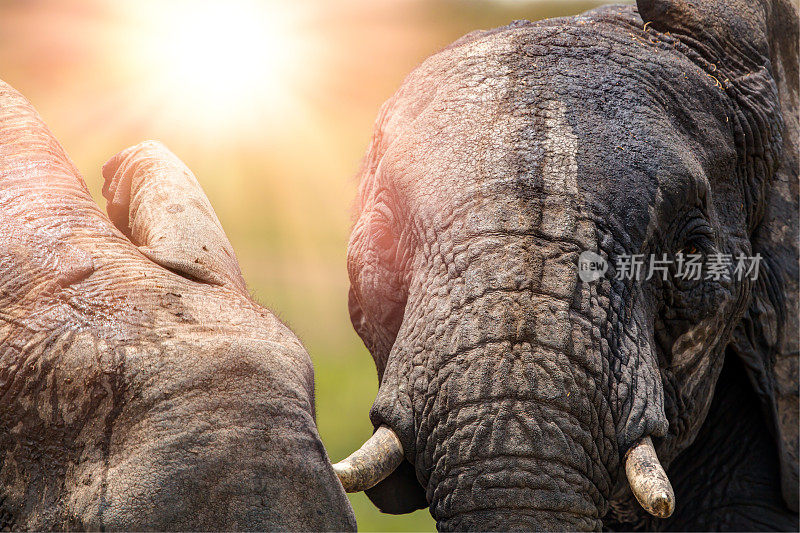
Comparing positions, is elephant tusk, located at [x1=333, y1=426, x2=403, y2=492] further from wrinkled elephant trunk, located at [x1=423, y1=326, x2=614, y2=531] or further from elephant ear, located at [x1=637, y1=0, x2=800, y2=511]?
elephant ear, located at [x1=637, y1=0, x2=800, y2=511]

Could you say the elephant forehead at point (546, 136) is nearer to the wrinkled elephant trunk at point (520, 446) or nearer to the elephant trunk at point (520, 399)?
the elephant trunk at point (520, 399)

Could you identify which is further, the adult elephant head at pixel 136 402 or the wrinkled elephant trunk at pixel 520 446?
the wrinkled elephant trunk at pixel 520 446

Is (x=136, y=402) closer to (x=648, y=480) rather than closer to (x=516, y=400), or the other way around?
(x=516, y=400)

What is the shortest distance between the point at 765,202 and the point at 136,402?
222cm

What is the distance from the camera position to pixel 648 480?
2.02 metres

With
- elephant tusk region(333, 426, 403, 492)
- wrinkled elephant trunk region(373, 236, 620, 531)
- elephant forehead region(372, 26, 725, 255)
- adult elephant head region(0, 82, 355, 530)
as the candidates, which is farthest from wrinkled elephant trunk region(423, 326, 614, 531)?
adult elephant head region(0, 82, 355, 530)

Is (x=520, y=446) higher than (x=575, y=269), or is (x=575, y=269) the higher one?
(x=575, y=269)

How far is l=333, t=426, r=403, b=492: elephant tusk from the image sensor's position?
81.6 inches

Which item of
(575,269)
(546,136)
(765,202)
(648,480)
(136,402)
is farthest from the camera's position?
(765,202)

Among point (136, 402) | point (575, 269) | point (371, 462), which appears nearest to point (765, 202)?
point (575, 269)

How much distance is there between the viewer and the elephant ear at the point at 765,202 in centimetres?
296

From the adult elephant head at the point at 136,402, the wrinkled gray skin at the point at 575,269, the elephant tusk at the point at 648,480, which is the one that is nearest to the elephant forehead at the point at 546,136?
the wrinkled gray skin at the point at 575,269

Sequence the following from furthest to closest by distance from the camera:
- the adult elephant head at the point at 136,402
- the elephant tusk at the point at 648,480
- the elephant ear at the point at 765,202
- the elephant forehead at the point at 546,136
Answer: the elephant ear at the point at 765,202 < the elephant forehead at the point at 546,136 < the elephant tusk at the point at 648,480 < the adult elephant head at the point at 136,402

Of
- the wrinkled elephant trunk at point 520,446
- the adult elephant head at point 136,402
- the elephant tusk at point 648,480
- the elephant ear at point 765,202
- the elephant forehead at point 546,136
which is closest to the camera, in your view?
the adult elephant head at point 136,402
